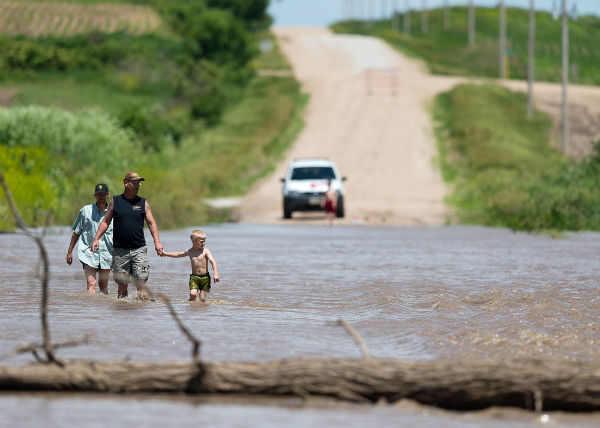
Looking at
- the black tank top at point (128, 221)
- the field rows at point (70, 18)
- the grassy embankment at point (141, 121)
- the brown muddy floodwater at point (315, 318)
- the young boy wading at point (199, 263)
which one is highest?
the field rows at point (70, 18)

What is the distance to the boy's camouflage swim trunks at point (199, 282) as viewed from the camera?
1524 centimetres

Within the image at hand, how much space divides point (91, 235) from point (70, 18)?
80.2 metres

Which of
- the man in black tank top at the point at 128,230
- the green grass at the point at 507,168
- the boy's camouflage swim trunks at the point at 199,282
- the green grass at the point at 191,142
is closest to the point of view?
the man in black tank top at the point at 128,230

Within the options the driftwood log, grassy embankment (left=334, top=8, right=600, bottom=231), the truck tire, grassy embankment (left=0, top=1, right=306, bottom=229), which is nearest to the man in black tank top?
grassy embankment (left=0, top=1, right=306, bottom=229)

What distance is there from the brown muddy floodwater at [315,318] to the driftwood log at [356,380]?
0.10 meters

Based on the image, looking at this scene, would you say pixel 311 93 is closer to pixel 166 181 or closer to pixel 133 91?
pixel 133 91

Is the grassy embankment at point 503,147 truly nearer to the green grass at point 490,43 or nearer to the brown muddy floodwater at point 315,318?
the green grass at point 490,43

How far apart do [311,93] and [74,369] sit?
59249mm

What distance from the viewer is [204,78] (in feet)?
216

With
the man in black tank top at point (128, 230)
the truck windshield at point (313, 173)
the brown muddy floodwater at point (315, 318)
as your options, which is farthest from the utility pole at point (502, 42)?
the man in black tank top at point (128, 230)

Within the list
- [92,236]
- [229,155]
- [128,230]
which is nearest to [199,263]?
[128,230]

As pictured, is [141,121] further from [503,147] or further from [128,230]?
[128,230]

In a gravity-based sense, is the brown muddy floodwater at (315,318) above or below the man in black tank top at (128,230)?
below

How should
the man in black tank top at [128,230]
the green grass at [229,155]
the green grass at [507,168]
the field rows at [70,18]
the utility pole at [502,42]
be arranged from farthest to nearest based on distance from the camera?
the field rows at [70,18] < the utility pole at [502,42] < the green grass at [229,155] < the green grass at [507,168] < the man in black tank top at [128,230]
